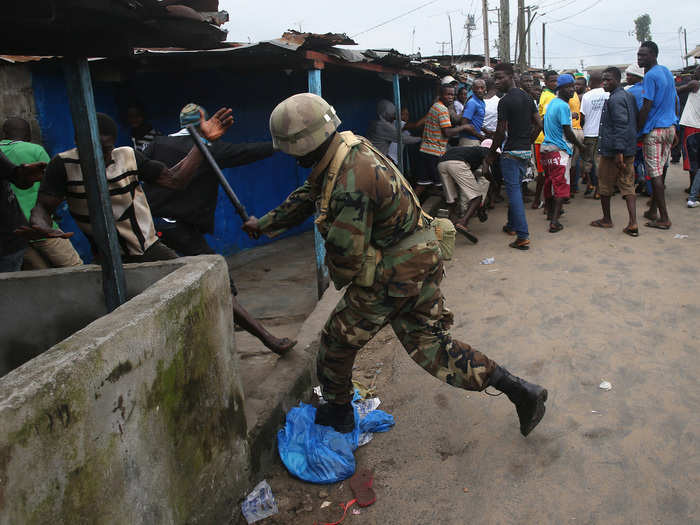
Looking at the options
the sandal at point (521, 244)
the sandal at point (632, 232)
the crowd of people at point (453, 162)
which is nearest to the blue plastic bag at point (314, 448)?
the crowd of people at point (453, 162)

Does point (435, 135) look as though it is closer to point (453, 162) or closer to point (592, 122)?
point (453, 162)

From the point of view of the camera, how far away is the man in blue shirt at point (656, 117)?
6660mm

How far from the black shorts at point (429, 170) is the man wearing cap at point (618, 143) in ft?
7.82

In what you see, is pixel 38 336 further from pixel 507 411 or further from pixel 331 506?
pixel 507 411

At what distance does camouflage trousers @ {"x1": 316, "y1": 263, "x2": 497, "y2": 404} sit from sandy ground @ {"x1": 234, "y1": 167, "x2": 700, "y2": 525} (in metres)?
0.44

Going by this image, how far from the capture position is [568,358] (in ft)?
12.6

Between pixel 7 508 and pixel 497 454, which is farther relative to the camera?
pixel 497 454

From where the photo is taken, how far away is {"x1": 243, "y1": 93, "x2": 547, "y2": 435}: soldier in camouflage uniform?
2.54m

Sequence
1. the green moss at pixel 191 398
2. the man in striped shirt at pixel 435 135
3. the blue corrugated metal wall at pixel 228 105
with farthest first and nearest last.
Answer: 1. the man in striped shirt at pixel 435 135
2. the blue corrugated metal wall at pixel 228 105
3. the green moss at pixel 191 398

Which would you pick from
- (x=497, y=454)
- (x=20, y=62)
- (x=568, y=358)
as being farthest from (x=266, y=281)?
(x=497, y=454)

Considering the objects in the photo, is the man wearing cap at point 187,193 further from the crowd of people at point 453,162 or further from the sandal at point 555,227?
the sandal at point 555,227

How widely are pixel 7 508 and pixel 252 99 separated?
6784 mm

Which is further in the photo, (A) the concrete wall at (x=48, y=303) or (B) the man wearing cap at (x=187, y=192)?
(B) the man wearing cap at (x=187, y=192)

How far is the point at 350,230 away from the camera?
2506mm
